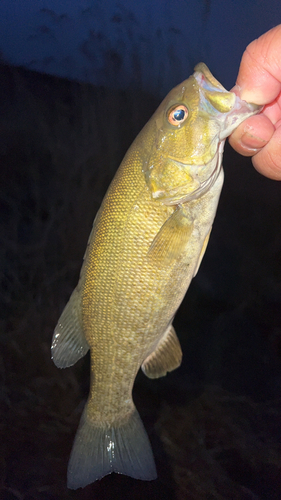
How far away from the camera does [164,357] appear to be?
151cm

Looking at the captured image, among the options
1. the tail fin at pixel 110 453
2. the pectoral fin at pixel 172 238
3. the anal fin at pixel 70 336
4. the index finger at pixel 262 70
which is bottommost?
the tail fin at pixel 110 453

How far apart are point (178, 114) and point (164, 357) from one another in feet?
4.30

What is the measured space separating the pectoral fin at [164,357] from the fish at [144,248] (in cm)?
6

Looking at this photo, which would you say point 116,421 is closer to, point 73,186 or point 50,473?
point 50,473

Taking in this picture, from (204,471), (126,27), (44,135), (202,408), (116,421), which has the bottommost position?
(204,471)

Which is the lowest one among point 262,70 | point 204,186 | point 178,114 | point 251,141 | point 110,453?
point 110,453

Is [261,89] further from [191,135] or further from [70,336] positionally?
[70,336]

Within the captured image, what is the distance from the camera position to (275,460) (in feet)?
9.91

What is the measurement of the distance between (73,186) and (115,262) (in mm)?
4973

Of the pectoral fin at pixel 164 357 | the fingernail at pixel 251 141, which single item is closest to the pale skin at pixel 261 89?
the fingernail at pixel 251 141

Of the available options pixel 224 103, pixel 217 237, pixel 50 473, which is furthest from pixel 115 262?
pixel 217 237

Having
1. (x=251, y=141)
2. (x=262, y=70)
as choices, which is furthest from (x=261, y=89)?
(x=251, y=141)

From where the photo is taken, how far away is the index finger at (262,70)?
106 centimetres

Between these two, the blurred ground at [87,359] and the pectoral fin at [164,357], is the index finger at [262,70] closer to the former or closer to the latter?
the pectoral fin at [164,357]
